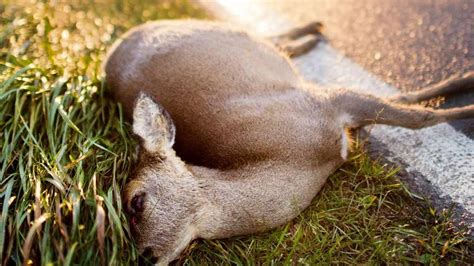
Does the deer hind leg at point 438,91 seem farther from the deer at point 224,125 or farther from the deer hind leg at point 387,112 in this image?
the deer hind leg at point 387,112

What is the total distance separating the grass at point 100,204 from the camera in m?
2.77

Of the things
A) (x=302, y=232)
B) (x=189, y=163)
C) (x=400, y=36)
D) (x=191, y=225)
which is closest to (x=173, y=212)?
(x=191, y=225)

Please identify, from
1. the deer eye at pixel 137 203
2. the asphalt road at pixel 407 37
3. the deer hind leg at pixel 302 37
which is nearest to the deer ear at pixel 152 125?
the deer eye at pixel 137 203

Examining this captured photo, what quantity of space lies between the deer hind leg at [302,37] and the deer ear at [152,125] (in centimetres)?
197

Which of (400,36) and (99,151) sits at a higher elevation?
(400,36)

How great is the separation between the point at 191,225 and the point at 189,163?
445 mm

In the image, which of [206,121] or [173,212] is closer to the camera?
[173,212]

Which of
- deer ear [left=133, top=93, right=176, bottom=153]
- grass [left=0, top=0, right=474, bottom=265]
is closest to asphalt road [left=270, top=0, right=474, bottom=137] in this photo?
grass [left=0, top=0, right=474, bottom=265]

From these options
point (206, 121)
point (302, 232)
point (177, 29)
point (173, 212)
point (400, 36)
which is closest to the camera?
point (173, 212)

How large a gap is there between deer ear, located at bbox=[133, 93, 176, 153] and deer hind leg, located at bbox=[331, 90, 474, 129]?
1045mm

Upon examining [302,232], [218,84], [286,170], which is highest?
[218,84]

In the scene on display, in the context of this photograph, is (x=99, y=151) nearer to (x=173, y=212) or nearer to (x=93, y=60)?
(x=173, y=212)

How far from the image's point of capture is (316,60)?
4.54 meters

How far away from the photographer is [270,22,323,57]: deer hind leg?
4656mm
